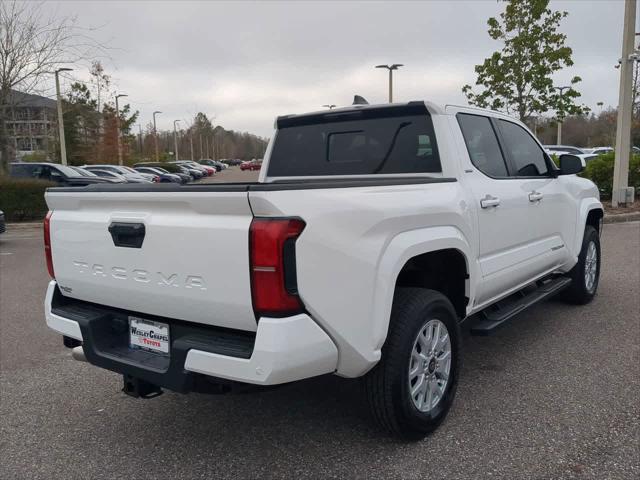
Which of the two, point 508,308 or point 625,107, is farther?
point 625,107

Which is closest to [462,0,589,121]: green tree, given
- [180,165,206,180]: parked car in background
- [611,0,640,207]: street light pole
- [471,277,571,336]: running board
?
[611,0,640,207]: street light pole

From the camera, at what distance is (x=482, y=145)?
4051mm

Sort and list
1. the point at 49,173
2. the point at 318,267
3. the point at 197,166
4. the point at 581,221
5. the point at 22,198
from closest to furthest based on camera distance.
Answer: the point at 318,267, the point at 581,221, the point at 22,198, the point at 49,173, the point at 197,166

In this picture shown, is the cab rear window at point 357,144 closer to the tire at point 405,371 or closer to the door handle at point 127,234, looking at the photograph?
the tire at point 405,371

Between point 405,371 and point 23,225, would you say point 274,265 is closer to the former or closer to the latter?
point 405,371

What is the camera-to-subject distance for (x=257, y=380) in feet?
7.72

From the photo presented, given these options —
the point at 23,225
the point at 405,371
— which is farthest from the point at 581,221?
the point at 23,225

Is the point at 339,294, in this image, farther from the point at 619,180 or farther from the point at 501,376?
the point at 619,180

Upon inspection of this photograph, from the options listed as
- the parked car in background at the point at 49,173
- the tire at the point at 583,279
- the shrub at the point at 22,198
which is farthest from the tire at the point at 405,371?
the parked car in background at the point at 49,173

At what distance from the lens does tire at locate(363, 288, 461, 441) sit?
2.83 metres

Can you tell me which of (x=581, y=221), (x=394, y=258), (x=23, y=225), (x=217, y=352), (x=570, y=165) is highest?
(x=570, y=165)

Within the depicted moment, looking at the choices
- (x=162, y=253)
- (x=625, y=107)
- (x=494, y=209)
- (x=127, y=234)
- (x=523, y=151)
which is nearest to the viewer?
(x=162, y=253)

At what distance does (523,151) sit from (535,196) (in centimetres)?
51

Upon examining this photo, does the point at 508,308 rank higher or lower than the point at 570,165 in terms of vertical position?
lower
